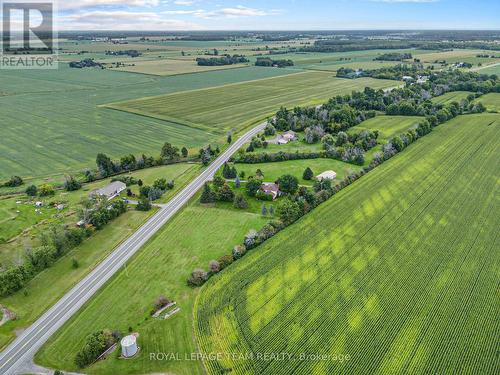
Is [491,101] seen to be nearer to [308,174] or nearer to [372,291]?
[308,174]

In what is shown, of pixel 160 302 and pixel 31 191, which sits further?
pixel 31 191

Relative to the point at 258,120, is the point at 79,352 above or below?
below

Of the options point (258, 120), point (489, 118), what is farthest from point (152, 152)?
point (489, 118)

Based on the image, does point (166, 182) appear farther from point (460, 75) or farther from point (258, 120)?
point (460, 75)

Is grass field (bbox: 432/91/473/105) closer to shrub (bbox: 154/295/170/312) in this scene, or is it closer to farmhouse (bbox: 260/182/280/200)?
farmhouse (bbox: 260/182/280/200)

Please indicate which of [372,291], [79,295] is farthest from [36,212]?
[372,291]

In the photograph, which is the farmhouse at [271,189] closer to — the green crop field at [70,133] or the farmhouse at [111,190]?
the farmhouse at [111,190]
